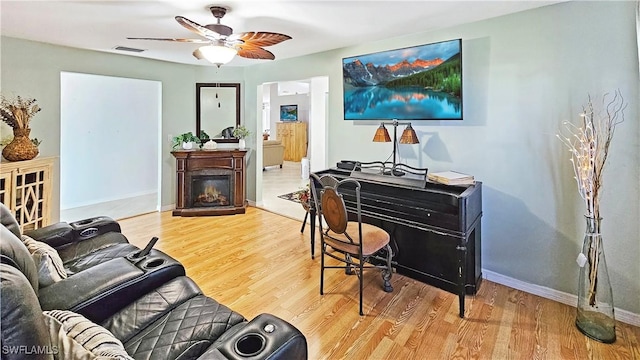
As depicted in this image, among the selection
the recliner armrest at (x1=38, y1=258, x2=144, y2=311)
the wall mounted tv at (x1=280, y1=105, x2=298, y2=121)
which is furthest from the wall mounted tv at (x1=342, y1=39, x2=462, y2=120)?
the wall mounted tv at (x1=280, y1=105, x2=298, y2=121)

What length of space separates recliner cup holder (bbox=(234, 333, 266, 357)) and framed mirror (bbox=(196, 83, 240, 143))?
4636 mm

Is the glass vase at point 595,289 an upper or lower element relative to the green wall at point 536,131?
lower

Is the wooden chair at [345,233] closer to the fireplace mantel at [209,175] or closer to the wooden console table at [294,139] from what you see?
the fireplace mantel at [209,175]

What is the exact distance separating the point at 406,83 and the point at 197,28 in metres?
1.97

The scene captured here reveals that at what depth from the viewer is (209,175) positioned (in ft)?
16.8

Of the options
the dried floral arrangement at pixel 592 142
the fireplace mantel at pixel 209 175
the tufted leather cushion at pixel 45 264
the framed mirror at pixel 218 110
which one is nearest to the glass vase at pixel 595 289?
the dried floral arrangement at pixel 592 142

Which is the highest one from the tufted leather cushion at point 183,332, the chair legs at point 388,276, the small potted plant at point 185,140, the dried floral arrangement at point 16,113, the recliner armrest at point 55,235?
the dried floral arrangement at point 16,113

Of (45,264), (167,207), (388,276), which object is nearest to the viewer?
(45,264)

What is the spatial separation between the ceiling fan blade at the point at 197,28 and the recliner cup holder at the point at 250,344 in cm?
186

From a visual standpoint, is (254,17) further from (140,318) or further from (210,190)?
(210,190)

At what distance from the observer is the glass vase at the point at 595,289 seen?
219 cm

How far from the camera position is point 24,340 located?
768 mm

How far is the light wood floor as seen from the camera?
208cm

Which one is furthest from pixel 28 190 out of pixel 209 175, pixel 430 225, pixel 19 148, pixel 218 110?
pixel 430 225
